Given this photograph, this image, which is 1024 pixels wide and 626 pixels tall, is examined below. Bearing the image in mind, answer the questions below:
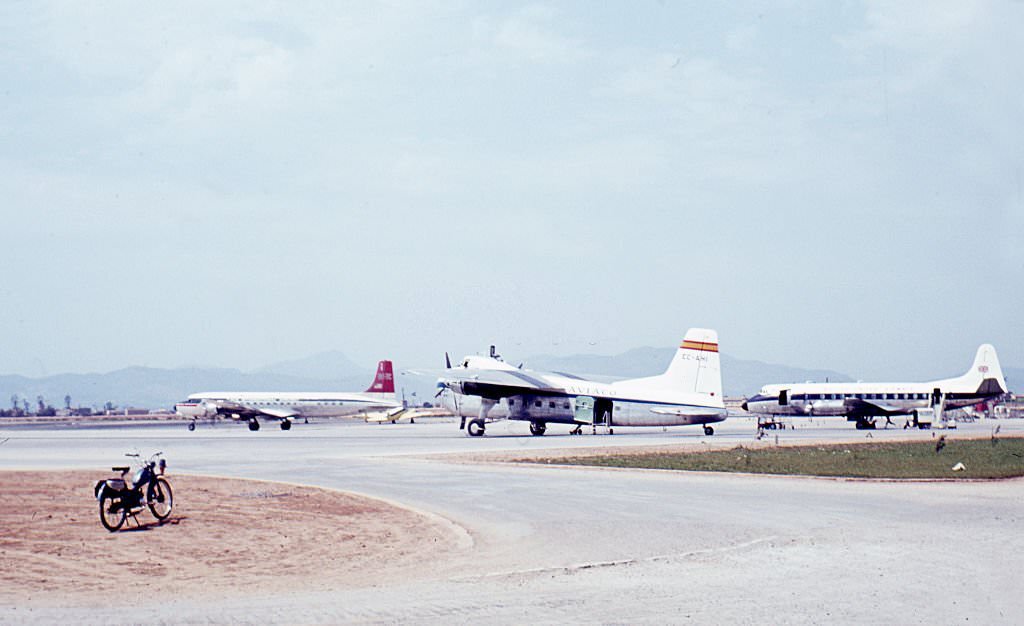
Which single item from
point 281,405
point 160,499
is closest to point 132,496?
point 160,499

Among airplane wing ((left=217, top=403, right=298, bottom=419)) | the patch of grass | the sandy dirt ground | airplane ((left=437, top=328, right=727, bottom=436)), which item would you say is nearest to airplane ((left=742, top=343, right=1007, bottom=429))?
airplane ((left=437, top=328, right=727, bottom=436))

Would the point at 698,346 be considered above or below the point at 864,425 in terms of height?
above

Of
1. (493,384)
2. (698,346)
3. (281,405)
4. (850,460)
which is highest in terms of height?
(698,346)

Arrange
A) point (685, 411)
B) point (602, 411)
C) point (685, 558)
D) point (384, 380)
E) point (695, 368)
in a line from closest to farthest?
1. point (685, 558)
2. point (685, 411)
3. point (602, 411)
4. point (695, 368)
5. point (384, 380)

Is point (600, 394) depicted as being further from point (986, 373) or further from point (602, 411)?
point (986, 373)

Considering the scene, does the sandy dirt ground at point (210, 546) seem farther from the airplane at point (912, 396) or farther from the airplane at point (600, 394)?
the airplane at point (912, 396)

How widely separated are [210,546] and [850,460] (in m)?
22.9

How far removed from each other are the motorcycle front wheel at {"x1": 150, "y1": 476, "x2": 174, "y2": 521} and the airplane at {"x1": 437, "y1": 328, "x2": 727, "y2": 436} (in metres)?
37.2

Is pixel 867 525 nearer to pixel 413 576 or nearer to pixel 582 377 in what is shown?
pixel 413 576

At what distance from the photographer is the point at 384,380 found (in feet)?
324

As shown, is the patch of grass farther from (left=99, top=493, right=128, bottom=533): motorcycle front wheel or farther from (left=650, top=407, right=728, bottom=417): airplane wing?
(left=99, top=493, right=128, bottom=533): motorcycle front wheel

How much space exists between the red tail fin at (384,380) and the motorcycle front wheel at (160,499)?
263ft

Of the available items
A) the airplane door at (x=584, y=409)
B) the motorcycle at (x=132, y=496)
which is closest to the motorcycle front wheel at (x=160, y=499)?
the motorcycle at (x=132, y=496)

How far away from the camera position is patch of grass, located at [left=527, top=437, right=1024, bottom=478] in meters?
26.4
